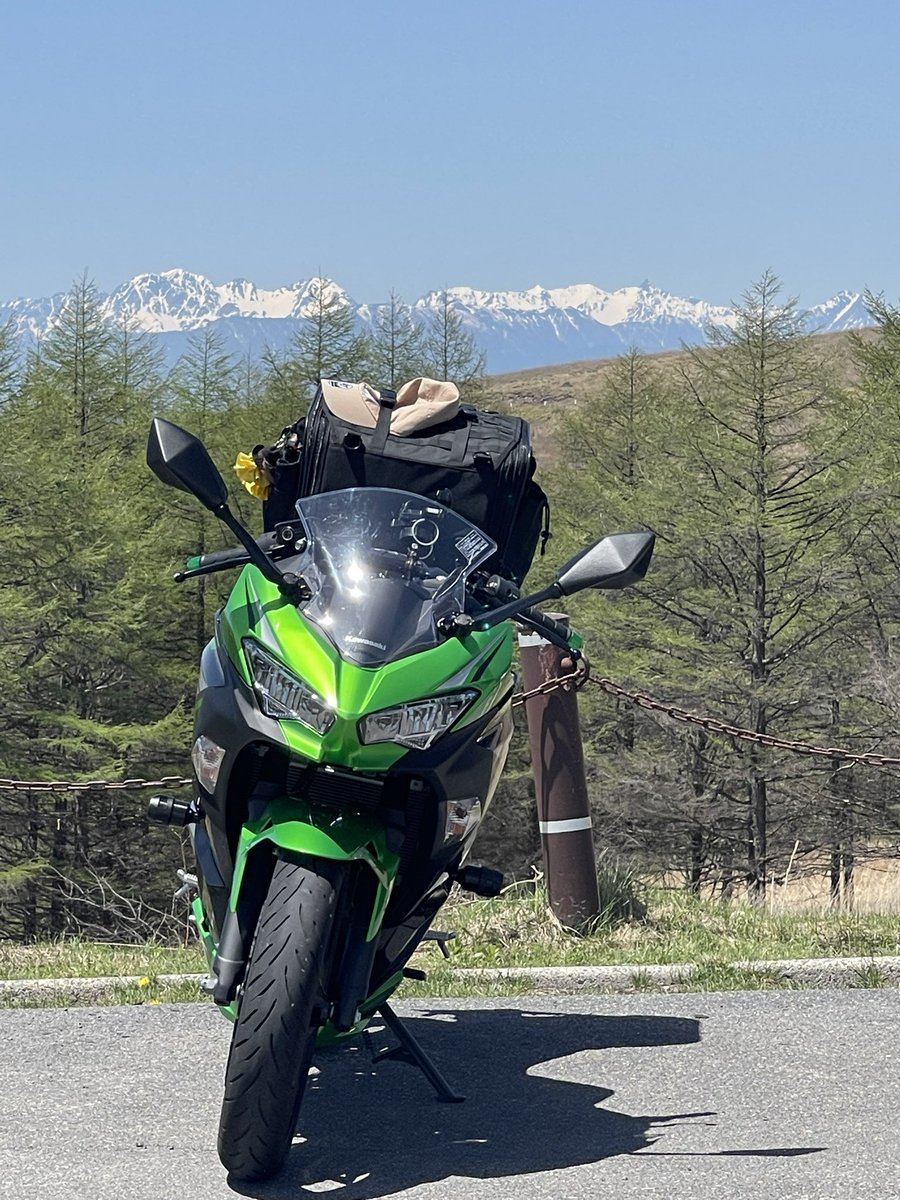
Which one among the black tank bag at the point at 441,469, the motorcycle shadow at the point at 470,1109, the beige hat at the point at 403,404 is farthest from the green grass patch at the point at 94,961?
the beige hat at the point at 403,404

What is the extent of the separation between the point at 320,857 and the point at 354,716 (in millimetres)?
320

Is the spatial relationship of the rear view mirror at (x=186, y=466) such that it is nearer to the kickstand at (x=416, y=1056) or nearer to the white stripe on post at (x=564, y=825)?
the kickstand at (x=416, y=1056)

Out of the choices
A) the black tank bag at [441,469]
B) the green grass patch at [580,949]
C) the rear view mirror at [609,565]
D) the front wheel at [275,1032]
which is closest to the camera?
the front wheel at [275,1032]

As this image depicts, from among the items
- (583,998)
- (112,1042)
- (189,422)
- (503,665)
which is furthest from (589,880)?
(189,422)

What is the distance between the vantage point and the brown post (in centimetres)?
602

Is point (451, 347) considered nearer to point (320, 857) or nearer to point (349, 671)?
point (349, 671)

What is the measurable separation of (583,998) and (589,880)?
A: 1016 millimetres

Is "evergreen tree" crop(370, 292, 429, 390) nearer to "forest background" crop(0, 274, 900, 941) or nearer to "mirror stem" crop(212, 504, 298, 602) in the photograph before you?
"forest background" crop(0, 274, 900, 941)

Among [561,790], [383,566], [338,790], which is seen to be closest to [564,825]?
[561,790]

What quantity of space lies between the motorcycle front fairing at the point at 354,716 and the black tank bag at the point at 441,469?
63cm

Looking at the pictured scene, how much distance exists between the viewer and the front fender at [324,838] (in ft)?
10.8

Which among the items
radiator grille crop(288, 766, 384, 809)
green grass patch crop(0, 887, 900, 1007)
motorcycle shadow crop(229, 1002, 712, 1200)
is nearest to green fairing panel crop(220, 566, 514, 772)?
radiator grille crop(288, 766, 384, 809)

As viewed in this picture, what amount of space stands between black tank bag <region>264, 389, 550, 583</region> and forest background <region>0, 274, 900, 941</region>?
1950 cm

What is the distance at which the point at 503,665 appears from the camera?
3.74 metres
